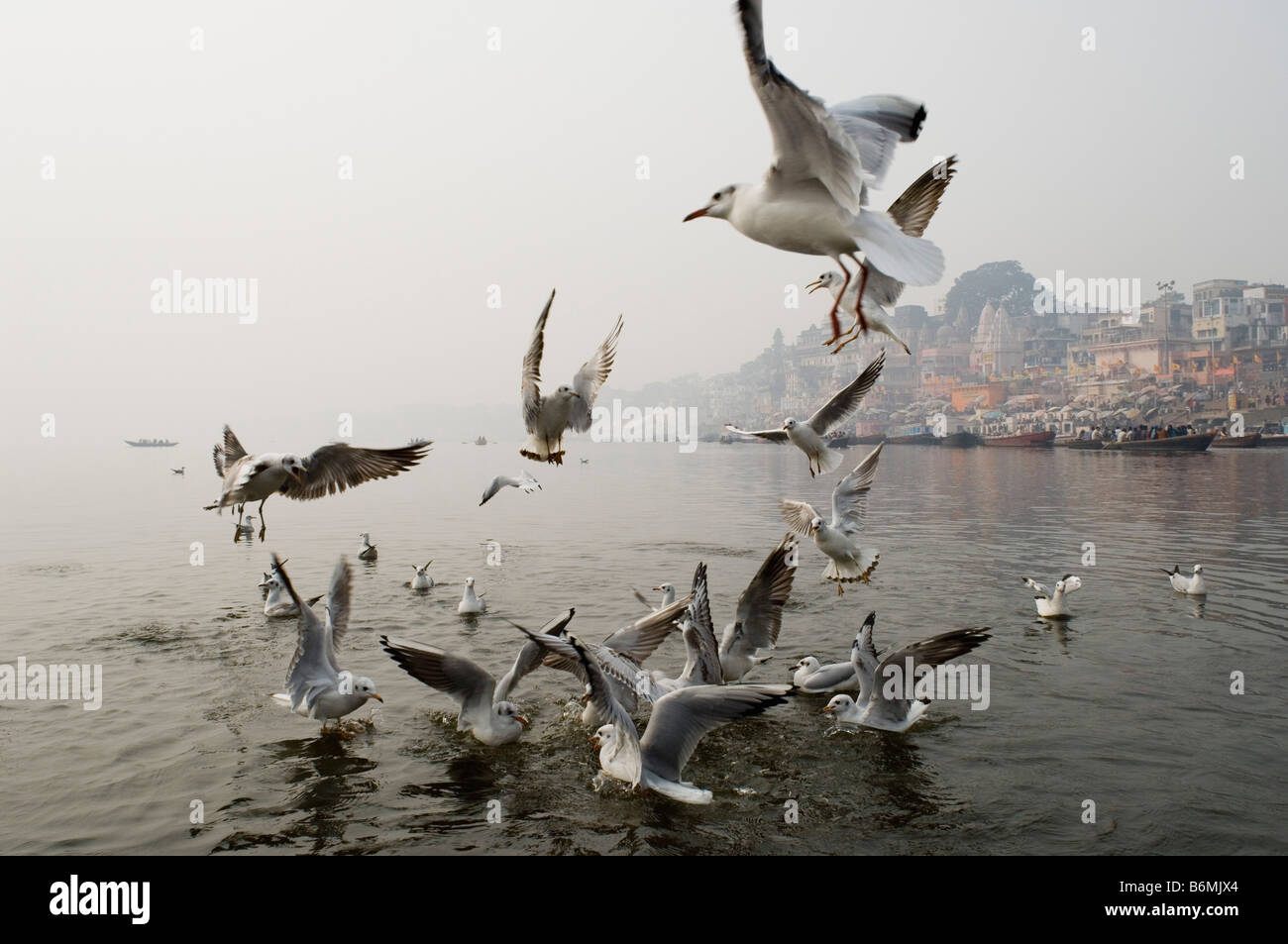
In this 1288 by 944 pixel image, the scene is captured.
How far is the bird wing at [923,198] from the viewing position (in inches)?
309

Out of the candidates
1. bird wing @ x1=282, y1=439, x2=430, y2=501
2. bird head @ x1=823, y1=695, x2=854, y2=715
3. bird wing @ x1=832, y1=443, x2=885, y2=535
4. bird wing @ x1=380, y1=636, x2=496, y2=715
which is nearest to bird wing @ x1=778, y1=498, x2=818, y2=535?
Result: bird wing @ x1=832, y1=443, x2=885, y2=535

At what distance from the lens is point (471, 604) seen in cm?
1455

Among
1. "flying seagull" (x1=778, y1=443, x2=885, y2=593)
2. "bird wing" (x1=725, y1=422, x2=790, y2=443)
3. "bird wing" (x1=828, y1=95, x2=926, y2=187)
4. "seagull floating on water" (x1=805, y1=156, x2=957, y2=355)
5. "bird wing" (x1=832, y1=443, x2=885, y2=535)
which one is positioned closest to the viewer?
"bird wing" (x1=828, y1=95, x2=926, y2=187)

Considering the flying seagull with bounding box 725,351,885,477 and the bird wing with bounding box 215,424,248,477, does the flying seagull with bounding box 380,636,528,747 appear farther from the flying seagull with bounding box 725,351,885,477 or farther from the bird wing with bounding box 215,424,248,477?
the flying seagull with bounding box 725,351,885,477

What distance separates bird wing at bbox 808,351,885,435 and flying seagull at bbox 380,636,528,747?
184 inches

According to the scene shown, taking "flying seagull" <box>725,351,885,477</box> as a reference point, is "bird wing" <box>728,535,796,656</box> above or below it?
below

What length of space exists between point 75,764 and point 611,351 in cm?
700

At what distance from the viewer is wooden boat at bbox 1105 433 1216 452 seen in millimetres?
Result: 69625

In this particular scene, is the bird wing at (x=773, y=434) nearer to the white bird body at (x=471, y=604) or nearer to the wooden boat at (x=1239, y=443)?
the white bird body at (x=471, y=604)

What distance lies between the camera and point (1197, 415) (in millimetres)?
107375

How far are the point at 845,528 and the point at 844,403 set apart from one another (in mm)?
1535

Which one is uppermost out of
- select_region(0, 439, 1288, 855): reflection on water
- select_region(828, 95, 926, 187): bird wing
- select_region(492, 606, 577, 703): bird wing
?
select_region(828, 95, 926, 187): bird wing

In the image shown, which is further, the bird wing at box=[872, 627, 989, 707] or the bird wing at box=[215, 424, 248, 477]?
the bird wing at box=[215, 424, 248, 477]
